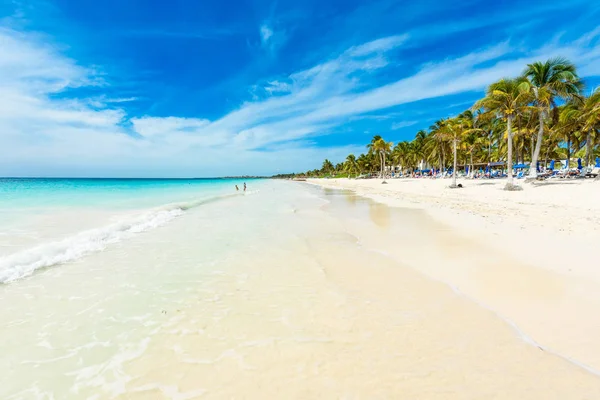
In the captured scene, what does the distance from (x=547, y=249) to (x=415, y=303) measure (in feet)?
17.1

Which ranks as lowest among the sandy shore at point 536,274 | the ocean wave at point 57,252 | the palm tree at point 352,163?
the sandy shore at point 536,274

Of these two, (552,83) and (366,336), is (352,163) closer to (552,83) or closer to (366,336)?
(552,83)

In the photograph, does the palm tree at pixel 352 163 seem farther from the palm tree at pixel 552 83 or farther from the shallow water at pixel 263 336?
the shallow water at pixel 263 336

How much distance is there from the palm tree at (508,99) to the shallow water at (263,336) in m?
23.6

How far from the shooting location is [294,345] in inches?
138

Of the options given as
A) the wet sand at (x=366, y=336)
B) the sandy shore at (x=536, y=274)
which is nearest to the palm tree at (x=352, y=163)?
the sandy shore at (x=536, y=274)

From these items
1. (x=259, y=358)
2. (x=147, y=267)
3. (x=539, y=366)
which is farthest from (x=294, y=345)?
(x=147, y=267)

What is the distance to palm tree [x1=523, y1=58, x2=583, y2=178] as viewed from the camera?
78.9ft

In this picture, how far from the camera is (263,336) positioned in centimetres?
→ 375

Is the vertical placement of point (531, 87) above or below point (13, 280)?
above

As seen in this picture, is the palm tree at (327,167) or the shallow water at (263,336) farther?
the palm tree at (327,167)

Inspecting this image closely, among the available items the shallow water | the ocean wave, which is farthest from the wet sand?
the ocean wave

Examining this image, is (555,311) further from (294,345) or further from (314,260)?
(314,260)

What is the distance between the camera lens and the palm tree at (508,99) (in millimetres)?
23328
